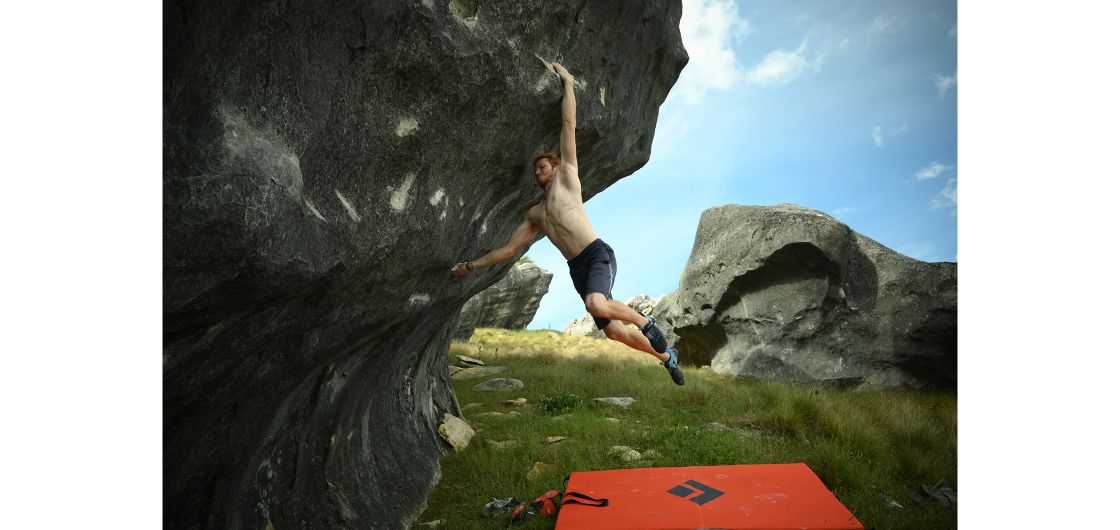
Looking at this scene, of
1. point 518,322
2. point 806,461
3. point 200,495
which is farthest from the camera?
point 518,322

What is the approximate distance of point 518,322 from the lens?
27.2 m

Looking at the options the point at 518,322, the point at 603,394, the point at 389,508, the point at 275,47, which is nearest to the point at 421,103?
the point at 275,47

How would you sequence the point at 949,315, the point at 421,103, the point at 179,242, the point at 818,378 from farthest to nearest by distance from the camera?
the point at 818,378, the point at 949,315, the point at 421,103, the point at 179,242

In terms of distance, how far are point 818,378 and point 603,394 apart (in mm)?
3651

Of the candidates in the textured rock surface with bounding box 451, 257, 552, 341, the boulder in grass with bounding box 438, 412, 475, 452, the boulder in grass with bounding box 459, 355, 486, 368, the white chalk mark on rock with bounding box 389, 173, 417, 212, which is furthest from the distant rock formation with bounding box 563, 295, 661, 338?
the white chalk mark on rock with bounding box 389, 173, 417, 212

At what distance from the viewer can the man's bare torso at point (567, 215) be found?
155 inches

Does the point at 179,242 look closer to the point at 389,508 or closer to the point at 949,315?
the point at 389,508

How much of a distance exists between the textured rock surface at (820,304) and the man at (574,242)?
7.15m

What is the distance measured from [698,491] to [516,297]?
69.9 ft

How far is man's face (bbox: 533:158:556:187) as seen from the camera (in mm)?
4059

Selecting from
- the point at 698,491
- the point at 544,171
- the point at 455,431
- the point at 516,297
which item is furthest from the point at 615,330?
the point at 516,297

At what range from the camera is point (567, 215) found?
3.96m

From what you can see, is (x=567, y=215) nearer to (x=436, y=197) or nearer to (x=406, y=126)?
(x=436, y=197)

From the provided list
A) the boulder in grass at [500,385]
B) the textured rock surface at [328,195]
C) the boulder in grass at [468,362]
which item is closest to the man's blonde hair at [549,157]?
the textured rock surface at [328,195]
